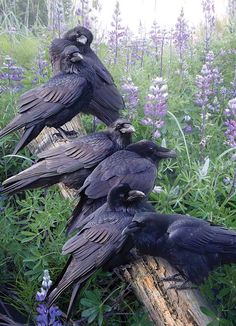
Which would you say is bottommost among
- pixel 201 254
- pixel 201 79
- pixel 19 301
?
pixel 19 301

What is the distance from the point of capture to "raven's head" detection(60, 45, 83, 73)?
3.45m

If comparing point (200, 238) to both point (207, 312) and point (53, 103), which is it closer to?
point (207, 312)

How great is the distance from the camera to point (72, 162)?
9.61 ft

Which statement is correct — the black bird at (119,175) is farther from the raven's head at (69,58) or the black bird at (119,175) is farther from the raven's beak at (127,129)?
the raven's head at (69,58)

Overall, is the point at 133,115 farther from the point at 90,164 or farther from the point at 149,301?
the point at 149,301

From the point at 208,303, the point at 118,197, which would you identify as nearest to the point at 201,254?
the point at 208,303

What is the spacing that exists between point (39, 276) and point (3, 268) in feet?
1.10

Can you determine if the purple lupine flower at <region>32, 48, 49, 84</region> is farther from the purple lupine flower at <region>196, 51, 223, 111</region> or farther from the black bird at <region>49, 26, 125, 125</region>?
the purple lupine flower at <region>196, 51, 223, 111</region>

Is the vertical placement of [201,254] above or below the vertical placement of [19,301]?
above

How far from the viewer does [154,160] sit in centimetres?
A: 287

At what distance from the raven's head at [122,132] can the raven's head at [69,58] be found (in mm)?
606

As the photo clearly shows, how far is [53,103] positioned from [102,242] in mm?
1178

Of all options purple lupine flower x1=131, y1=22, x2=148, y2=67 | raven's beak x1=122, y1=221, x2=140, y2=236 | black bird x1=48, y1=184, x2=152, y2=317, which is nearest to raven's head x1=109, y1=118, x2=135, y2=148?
black bird x1=48, y1=184, x2=152, y2=317

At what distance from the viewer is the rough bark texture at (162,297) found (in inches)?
91.7
